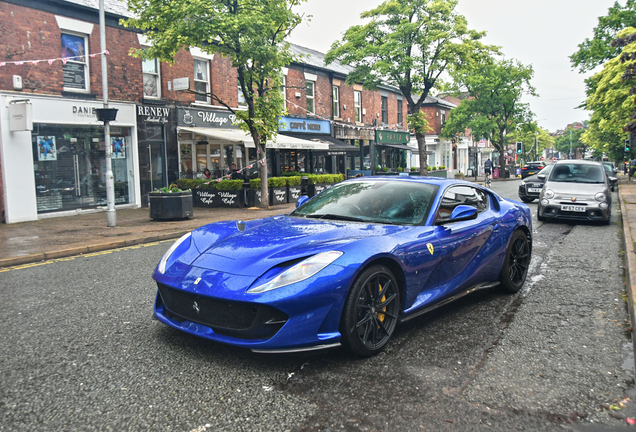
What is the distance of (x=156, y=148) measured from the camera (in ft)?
62.2

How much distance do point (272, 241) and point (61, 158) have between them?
14406 millimetres

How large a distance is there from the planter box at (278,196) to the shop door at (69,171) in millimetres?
5978

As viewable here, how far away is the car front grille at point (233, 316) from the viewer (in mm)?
3199

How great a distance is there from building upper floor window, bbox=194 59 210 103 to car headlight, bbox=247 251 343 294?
18.3 m

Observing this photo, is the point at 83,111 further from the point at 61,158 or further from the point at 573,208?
the point at 573,208

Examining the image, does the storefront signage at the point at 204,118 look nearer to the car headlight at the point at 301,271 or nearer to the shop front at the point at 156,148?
the shop front at the point at 156,148

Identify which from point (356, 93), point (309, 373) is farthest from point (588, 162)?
point (356, 93)

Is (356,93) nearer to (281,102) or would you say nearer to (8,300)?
(281,102)

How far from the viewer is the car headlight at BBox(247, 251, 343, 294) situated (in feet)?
10.5

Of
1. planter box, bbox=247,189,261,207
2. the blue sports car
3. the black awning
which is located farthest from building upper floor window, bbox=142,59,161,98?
the blue sports car

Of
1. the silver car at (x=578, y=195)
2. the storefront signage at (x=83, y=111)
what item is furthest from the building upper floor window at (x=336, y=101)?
the silver car at (x=578, y=195)

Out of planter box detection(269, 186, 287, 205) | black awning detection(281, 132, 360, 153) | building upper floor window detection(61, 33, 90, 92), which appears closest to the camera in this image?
building upper floor window detection(61, 33, 90, 92)

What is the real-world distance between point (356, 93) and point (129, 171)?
18.4m

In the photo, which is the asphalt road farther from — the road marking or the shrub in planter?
the shrub in planter
